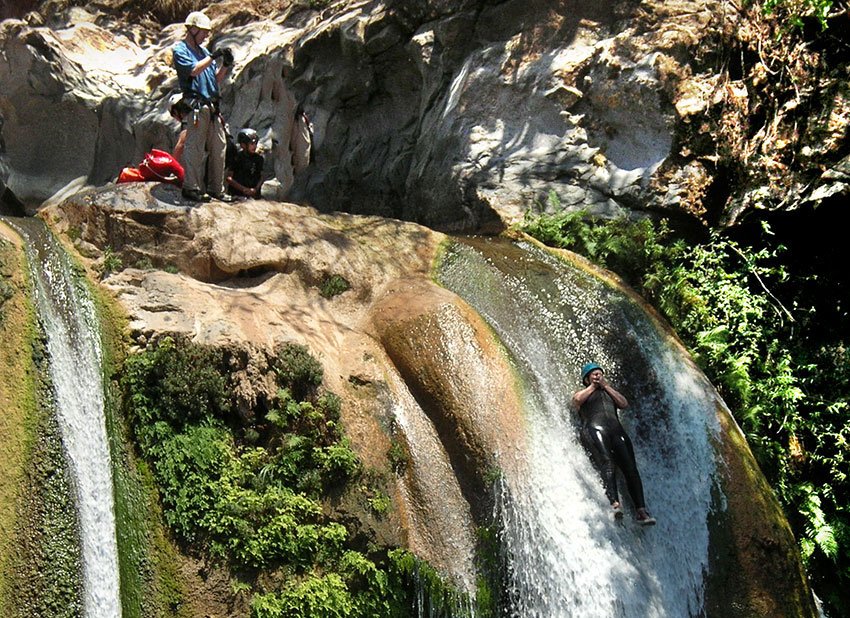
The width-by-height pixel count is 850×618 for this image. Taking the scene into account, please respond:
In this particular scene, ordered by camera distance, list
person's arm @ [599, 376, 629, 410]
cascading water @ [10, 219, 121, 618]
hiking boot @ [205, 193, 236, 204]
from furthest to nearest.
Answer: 1. hiking boot @ [205, 193, 236, 204]
2. person's arm @ [599, 376, 629, 410]
3. cascading water @ [10, 219, 121, 618]

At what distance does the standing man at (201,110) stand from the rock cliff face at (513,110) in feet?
7.46

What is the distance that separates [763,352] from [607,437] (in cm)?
323

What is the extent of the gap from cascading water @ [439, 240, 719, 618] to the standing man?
2.74 meters

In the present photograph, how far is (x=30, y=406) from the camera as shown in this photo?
681cm

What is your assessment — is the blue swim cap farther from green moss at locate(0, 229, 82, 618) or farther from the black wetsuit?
green moss at locate(0, 229, 82, 618)

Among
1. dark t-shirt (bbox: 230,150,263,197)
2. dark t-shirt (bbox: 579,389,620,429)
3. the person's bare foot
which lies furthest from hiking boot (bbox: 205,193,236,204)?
the person's bare foot

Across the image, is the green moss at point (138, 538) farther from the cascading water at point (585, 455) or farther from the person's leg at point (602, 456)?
the person's leg at point (602, 456)

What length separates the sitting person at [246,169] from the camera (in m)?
10.9

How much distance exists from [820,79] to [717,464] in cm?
577

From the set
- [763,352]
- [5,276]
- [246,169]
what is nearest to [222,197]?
[246,169]

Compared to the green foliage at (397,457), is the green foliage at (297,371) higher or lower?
higher

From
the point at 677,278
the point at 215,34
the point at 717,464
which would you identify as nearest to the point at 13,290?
the point at 717,464

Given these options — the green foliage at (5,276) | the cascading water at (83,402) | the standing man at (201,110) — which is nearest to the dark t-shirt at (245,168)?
the standing man at (201,110)

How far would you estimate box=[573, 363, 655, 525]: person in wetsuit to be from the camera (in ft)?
26.2
